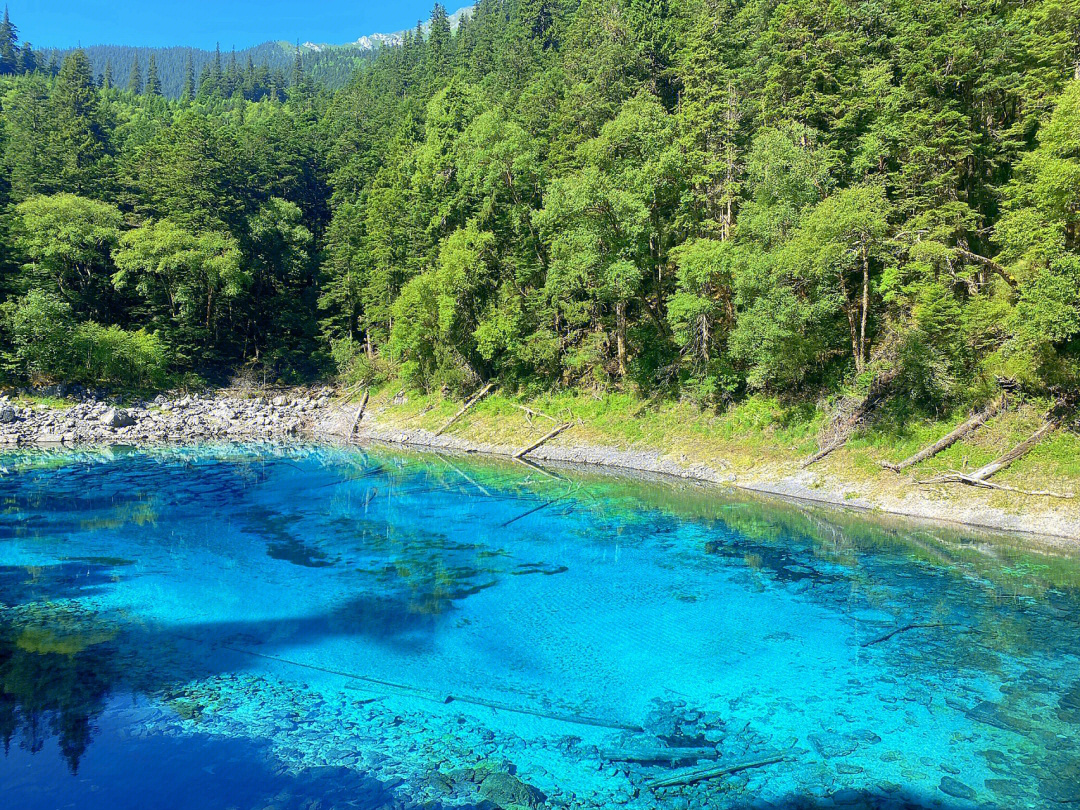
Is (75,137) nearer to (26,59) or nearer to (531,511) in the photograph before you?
(531,511)

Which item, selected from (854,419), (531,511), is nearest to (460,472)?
(531,511)

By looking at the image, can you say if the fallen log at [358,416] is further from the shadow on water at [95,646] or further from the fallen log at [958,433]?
the fallen log at [958,433]

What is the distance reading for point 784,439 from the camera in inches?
974

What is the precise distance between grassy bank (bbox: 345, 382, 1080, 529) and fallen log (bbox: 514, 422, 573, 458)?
1.44ft

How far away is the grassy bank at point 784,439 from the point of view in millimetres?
18094

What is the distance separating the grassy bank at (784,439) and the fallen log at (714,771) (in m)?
14.1

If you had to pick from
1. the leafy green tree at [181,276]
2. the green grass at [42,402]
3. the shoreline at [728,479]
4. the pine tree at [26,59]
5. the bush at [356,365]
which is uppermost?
the pine tree at [26,59]

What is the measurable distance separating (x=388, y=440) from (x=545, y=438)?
37.4 ft

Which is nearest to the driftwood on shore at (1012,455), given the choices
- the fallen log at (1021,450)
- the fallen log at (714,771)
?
the fallen log at (1021,450)

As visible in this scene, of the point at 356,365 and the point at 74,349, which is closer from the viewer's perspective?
the point at 74,349

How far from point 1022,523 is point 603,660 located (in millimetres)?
13490

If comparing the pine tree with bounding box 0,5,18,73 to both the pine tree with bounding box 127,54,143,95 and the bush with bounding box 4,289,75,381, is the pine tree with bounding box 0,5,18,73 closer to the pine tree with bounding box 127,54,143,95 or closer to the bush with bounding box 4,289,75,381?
the pine tree with bounding box 127,54,143,95

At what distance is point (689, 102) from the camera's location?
30.4 m

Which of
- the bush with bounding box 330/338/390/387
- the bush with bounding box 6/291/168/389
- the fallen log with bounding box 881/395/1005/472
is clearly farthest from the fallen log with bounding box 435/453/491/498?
the bush with bounding box 6/291/168/389
